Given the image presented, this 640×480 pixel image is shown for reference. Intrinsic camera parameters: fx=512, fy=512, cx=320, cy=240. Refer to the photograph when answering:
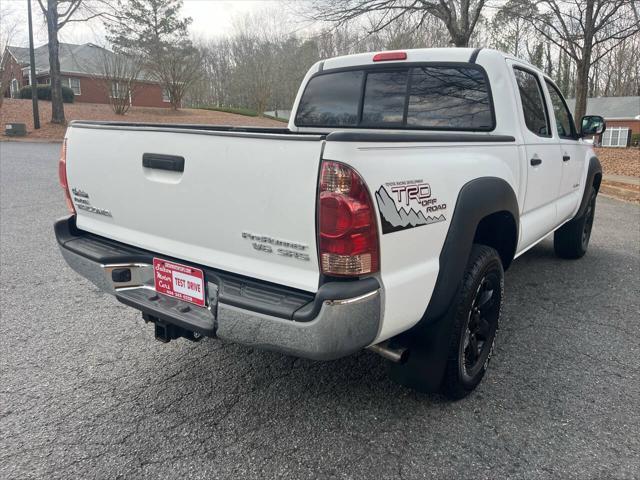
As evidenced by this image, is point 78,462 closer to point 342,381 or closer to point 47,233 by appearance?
point 342,381

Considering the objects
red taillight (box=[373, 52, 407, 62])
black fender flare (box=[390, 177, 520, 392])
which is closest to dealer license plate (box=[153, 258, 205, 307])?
black fender flare (box=[390, 177, 520, 392])

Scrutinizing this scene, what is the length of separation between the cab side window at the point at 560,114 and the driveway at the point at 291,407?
5.35 ft

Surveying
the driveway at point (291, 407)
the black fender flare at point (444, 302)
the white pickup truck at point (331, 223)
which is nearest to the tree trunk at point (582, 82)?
the driveway at point (291, 407)

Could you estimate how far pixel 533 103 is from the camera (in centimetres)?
390

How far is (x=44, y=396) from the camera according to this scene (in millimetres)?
2814

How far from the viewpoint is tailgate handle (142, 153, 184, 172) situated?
237 cm

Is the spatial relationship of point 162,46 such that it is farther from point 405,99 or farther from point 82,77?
point 405,99

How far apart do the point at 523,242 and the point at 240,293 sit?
234 cm

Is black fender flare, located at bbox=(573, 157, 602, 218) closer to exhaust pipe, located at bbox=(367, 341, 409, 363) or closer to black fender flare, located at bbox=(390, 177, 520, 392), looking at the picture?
black fender flare, located at bbox=(390, 177, 520, 392)

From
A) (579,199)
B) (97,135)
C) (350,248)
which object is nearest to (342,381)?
(350,248)

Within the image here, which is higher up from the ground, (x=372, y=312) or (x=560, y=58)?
(x=560, y=58)

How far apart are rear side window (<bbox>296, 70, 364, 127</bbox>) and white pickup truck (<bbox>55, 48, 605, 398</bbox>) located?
0.45m

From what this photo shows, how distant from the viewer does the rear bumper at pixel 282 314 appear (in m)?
2.00

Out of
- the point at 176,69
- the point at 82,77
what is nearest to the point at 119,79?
the point at 176,69
